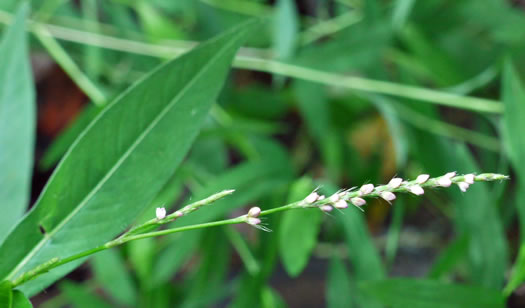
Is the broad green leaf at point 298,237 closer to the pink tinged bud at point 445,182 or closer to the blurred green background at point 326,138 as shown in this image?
the blurred green background at point 326,138

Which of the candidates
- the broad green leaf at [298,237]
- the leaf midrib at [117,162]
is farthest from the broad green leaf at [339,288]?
the leaf midrib at [117,162]

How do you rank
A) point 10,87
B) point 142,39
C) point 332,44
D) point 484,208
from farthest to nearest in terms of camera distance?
point 142,39 < point 332,44 < point 484,208 < point 10,87

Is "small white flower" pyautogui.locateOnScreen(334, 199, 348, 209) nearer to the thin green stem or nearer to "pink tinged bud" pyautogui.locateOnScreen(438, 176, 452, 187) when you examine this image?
"pink tinged bud" pyautogui.locateOnScreen(438, 176, 452, 187)

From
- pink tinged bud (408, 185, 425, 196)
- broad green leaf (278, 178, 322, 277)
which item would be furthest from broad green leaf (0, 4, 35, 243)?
pink tinged bud (408, 185, 425, 196)

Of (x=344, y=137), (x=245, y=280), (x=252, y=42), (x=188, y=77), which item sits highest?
(x=252, y=42)

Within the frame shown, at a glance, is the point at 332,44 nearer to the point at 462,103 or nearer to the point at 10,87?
the point at 462,103

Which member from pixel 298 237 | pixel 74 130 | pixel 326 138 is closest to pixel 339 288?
pixel 298 237

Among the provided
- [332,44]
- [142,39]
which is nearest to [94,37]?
[142,39]

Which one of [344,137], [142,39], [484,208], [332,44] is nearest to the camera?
[484,208]

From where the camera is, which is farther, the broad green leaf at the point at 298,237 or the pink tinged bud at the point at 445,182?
the broad green leaf at the point at 298,237
